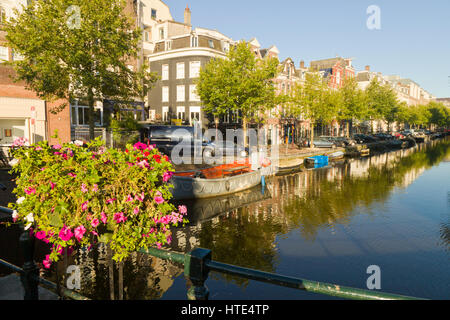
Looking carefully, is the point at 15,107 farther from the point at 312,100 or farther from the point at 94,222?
the point at 312,100

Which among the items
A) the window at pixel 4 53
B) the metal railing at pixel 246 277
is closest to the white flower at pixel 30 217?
the metal railing at pixel 246 277

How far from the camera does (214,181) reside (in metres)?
19.0

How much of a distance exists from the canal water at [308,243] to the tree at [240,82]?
41.6 ft

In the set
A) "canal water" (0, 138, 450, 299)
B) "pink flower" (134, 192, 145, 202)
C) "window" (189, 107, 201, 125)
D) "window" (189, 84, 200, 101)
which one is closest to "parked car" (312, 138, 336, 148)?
"window" (189, 107, 201, 125)

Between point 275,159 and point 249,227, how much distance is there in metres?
18.1

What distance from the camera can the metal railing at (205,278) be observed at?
2004 mm

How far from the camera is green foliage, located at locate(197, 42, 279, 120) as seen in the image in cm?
3297

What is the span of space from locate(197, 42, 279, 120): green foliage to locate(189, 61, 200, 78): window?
4154 mm

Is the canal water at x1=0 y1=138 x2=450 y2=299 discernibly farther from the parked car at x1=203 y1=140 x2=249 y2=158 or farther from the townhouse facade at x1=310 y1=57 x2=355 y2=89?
the townhouse facade at x1=310 y1=57 x2=355 y2=89

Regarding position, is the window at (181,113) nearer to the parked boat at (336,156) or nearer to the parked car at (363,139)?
the parked boat at (336,156)

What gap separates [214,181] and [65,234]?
1623 centimetres

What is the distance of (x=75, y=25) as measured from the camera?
1733 centimetres
